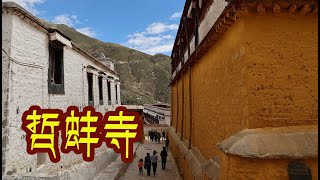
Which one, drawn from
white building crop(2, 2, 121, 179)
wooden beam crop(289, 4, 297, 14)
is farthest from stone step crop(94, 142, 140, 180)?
wooden beam crop(289, 4, 297, 14)

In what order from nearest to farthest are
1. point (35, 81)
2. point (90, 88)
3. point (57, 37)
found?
point (35, 81)
point (57, 37)
point (90, 88)

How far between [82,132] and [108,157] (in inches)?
286

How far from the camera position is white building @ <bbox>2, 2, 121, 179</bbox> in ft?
26.4

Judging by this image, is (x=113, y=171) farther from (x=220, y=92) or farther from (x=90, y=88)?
(x=220, y=92)

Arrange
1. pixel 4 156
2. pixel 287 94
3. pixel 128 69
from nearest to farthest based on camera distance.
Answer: pixel 287 94 < pixel 4 156 < pixel 128 69

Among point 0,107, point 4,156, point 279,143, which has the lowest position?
point 4,156

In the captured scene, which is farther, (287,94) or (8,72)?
(8,72)

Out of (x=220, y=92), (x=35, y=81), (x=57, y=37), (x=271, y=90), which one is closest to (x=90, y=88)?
(x=57, y=37)

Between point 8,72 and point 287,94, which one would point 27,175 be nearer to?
point 8,72

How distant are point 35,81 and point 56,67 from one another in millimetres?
2118

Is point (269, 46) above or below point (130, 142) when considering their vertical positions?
above

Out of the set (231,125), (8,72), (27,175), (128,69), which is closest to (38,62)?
(8,72)

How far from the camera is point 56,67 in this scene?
1143 centimetres

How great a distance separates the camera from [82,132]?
908 centimetres
